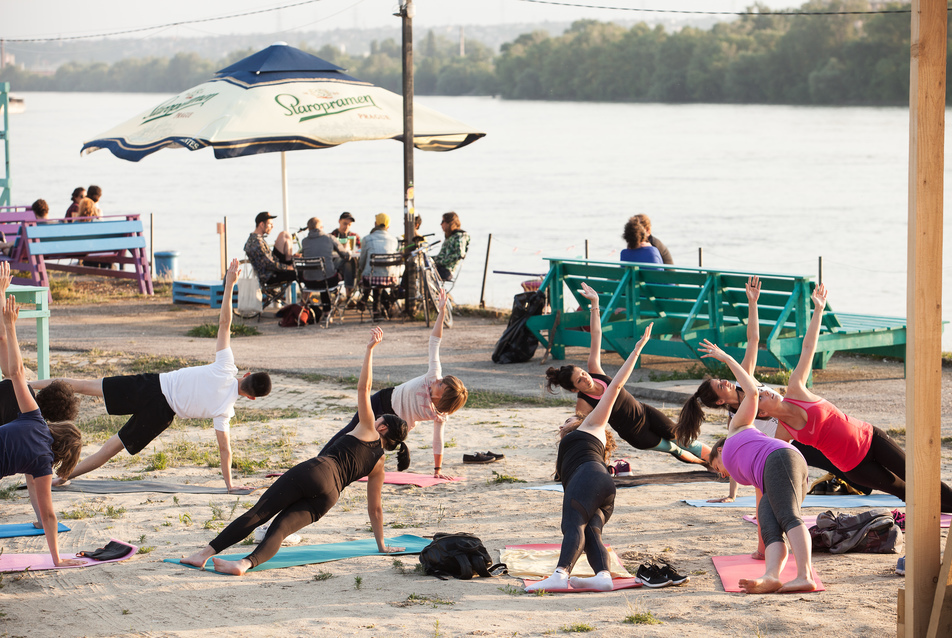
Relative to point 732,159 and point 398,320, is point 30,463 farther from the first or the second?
point 732,159

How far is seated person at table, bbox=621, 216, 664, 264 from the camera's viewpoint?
11.9 metres

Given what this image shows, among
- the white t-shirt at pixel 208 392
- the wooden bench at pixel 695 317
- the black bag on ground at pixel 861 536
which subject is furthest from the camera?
the wooden bench at pixel 695 317

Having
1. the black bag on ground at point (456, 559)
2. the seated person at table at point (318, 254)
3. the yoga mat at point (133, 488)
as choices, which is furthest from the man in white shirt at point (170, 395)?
the seated person at table at point (318, 254)

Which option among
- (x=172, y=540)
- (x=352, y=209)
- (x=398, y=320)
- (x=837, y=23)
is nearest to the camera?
(x=172, y=540)

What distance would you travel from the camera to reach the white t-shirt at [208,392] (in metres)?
6.69

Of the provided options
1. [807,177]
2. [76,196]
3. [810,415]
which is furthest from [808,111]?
[810,415]

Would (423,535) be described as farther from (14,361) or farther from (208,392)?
(14,361)

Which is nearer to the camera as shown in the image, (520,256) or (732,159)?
(520,256)

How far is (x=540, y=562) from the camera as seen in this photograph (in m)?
5.60

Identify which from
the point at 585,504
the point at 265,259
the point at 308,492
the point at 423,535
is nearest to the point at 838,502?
the point at 585,504

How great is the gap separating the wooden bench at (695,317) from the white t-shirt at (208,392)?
5292mm

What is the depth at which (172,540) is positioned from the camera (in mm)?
5992

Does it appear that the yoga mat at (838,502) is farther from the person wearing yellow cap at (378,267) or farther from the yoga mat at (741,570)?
the person wearing yellow cap at (378,267)

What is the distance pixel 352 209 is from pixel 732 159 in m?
37.6
